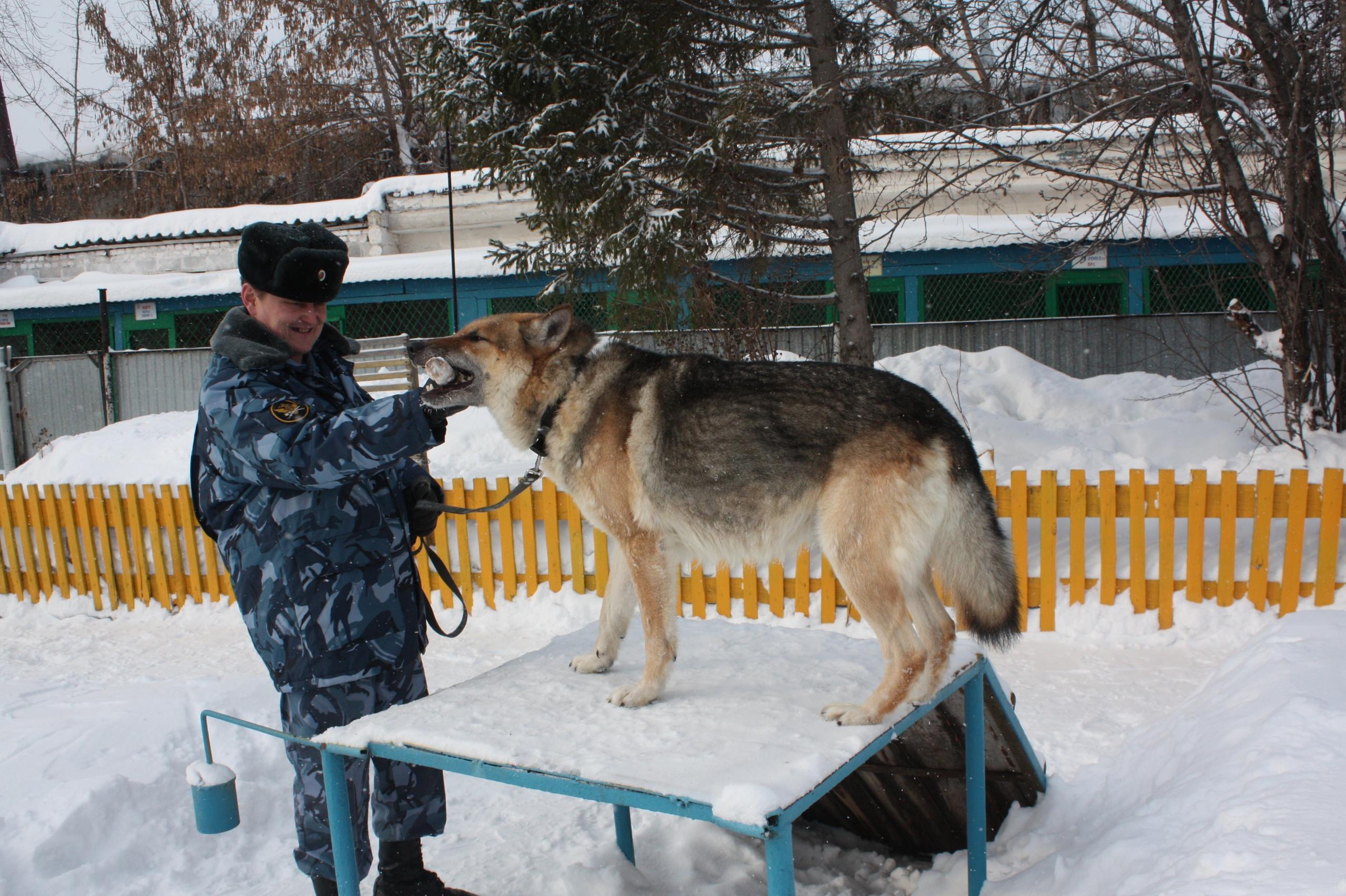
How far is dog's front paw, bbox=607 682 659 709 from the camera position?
264 centimetres

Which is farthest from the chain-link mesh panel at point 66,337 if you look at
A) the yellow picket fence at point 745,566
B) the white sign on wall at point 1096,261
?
the white sign on wall at point 1096,261

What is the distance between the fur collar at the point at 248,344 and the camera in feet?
7.97

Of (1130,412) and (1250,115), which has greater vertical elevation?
(1250,115)

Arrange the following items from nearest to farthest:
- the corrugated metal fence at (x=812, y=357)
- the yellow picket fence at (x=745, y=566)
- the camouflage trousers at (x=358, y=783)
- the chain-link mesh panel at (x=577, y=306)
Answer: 1. the camouflage trousers at (x=358, y=783)
2. the yellow picket fence at (x=745, y=566)
3. the corrugated metal fence at (x=812, y=357)
4. the chain-link mesh panel at (x=577, y=306)

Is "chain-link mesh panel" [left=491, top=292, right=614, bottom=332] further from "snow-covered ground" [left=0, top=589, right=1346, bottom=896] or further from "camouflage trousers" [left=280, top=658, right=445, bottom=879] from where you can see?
"camouflage trousers" [left=280, top=658, right=445, bottom=879]

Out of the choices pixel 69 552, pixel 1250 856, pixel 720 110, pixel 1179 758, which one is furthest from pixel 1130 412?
pixel 69 552

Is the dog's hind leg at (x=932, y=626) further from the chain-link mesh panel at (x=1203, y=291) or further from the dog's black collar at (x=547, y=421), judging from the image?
the chain-link mesh panel at (x=1203, y=291)

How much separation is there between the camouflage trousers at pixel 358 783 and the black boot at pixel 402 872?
3 cm

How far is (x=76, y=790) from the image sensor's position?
3441mm

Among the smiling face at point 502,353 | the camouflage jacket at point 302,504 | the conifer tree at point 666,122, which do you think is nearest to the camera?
the camouflage jacket at point 302,504

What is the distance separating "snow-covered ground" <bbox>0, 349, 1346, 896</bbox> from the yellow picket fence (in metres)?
0.19

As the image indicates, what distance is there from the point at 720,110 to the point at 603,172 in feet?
3.40

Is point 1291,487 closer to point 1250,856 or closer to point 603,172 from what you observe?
point 1250,856

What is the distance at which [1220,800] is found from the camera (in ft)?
7.07
